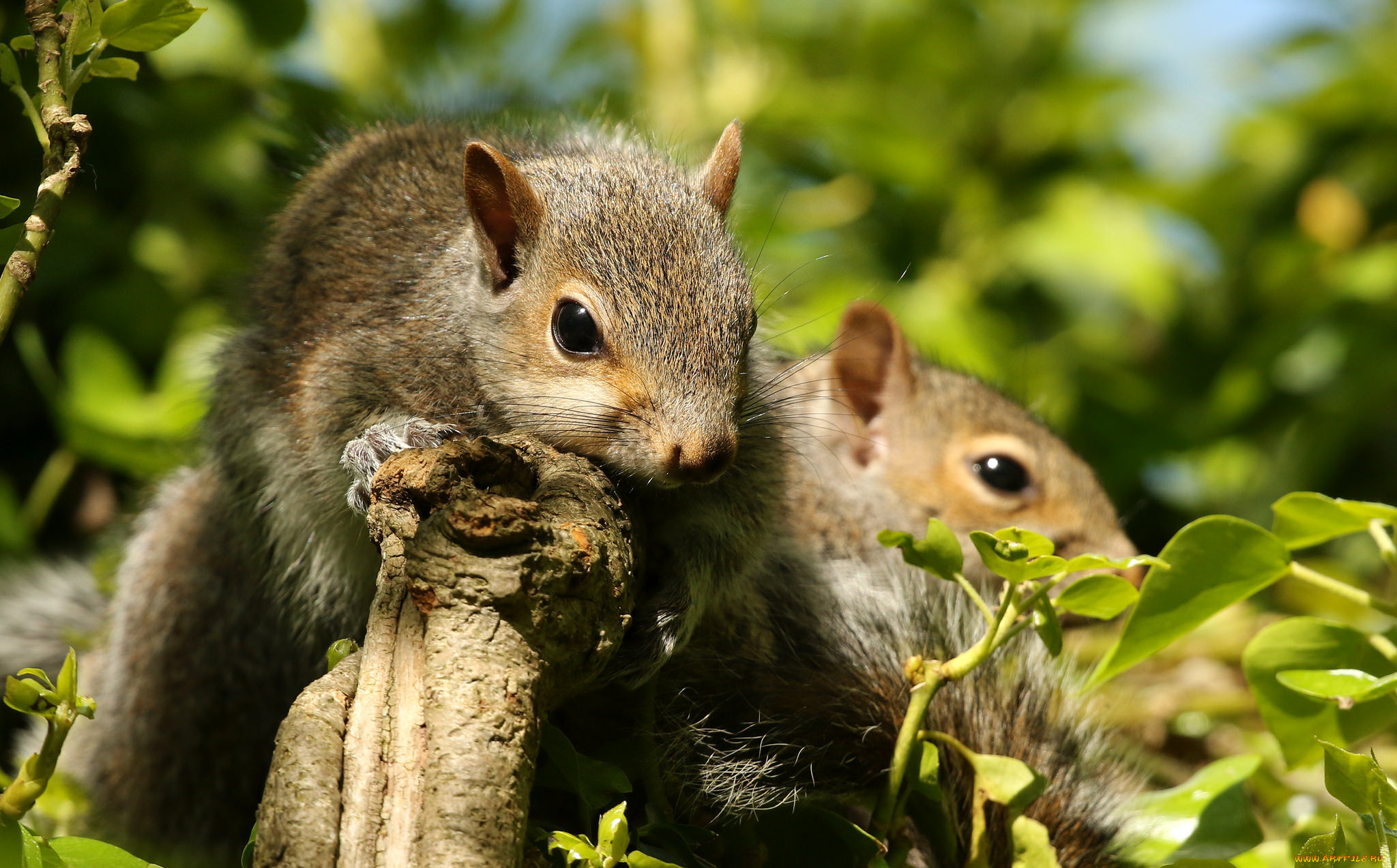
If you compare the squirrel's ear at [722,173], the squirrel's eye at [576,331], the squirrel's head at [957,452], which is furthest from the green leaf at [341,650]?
the squirrel's head at [957,452]

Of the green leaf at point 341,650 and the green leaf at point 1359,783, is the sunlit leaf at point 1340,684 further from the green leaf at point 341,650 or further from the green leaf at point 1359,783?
the green leaf at point 341,650

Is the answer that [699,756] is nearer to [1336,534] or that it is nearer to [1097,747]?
[1097,747]

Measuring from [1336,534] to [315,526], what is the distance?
1433mm

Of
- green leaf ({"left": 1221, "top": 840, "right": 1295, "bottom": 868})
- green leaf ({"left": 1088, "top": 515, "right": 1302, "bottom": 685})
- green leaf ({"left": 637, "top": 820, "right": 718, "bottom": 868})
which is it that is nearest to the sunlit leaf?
green leaf ({"left": 1088, "top": 515, "right": 1302, "bottom": 685})

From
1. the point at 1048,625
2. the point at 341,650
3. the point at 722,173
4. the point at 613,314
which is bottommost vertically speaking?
the point at 341,650

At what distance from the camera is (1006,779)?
146 cm

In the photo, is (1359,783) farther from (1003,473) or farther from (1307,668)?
(1003,473)

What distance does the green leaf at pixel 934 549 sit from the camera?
1409 mm

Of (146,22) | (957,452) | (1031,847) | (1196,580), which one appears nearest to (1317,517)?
(1196,580)

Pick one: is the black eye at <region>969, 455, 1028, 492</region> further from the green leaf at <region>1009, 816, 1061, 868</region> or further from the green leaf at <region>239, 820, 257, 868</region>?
the green leaf at <region>239, 820, 257, 868</region>

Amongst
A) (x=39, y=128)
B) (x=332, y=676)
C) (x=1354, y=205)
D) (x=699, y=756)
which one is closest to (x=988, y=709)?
(x=699, y=756)

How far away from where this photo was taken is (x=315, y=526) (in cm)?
187

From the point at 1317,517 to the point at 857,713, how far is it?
64 cm

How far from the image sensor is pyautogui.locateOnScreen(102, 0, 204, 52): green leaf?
1.36 m
